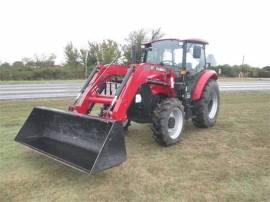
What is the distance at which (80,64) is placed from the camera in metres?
37.7

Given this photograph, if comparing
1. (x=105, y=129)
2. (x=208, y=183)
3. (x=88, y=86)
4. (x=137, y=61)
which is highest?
(x=137, y=61)

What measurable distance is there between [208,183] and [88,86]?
2.80 m

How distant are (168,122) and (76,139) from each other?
176 cm

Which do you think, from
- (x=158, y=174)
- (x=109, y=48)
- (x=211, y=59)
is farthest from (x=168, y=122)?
(x=109, y=48)

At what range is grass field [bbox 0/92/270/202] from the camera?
3.81 m

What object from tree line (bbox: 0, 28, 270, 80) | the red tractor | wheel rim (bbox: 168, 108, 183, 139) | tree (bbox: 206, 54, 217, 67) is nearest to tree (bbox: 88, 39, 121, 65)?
tree line (bbox: 0, 28, 270, 80)

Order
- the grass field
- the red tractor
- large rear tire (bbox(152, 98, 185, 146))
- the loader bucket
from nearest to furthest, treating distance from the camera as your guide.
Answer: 1. the grass field
2. the loader bucket
3. the red tractor
4. large rear tire (bbox(152, 98, 185, 146))

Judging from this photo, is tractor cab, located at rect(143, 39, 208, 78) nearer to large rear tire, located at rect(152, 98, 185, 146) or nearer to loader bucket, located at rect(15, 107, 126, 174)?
large rear tire, located at rect(152, 98, 185, 146)

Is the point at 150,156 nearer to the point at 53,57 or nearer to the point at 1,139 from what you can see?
the point at 1,139

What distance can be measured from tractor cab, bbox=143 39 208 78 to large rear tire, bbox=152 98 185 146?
94 cm

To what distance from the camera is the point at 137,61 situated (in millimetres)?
7168

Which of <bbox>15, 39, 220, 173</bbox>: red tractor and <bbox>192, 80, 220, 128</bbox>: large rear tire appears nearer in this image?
<bbox>15, 39, 220, 173</bbox>: red tractor

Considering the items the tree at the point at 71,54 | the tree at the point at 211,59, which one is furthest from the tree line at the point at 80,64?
the tree at the point at 211,59

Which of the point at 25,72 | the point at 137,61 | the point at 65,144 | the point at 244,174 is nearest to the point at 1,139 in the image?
the point at 65,144
